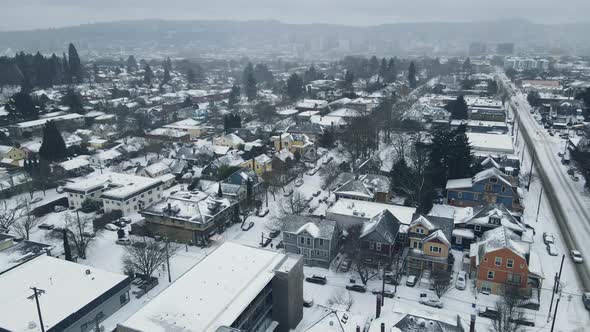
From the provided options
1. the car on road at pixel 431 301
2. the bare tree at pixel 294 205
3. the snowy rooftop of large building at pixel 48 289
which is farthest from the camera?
the bare tree at pixel 294 205

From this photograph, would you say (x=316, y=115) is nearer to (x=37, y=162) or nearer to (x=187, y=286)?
(x=37, y=162)

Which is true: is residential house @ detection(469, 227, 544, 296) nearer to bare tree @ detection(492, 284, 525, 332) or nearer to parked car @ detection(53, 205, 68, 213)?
bare tree @ detection(492, 284, 525, 332)

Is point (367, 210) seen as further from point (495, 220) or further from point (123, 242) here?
point (123, 242)

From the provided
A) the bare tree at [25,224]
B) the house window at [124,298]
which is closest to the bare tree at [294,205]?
the house window at [124,298]

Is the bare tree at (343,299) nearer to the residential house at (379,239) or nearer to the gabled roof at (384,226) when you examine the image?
the residential house at (379,239)

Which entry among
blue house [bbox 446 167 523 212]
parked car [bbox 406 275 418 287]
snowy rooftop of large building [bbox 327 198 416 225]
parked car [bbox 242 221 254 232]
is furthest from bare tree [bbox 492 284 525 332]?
Result: parked car [bbox 242 221 254 232]

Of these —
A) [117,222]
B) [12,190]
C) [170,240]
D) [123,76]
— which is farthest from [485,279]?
[123,76]

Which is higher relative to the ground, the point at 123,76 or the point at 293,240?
the point at 123,76
